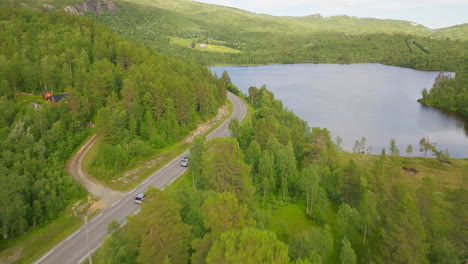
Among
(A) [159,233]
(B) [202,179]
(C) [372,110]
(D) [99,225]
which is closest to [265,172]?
(B) [202,179]

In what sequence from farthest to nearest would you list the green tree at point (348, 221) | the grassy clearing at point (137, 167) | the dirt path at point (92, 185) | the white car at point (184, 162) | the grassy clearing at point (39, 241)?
the white car at point (184, 162) < the grassy clearing at point (137, 167) < the dirt path at point (92, 185) < the green tree at point (348, 221) < the grassy clearing at point (39, 241)

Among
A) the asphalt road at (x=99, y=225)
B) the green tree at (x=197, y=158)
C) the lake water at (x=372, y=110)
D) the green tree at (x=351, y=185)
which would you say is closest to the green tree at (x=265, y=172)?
the green tree at (x=197, y=158)

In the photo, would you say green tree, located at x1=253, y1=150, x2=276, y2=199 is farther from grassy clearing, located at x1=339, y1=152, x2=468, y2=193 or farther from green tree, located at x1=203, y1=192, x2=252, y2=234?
grassy clearing, located at x1=339, y1=152, x2=468, y2=193

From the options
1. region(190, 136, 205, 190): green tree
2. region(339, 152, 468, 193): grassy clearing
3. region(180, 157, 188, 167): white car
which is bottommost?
region(339, 152, 468, 193): grassy clearing

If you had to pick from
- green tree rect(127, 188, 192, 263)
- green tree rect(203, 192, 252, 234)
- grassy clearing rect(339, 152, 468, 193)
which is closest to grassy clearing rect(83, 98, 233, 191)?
green tree rect(127, 188, 192, 263)

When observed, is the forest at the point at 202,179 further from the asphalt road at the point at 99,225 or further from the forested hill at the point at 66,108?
the asphalt road at the point at 99,225
